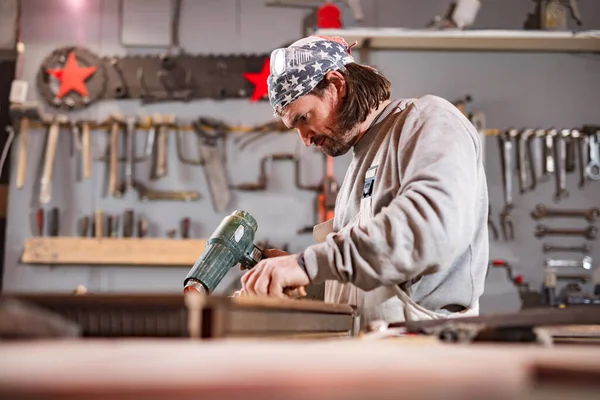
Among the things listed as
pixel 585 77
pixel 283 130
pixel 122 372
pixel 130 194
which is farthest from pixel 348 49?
pixel 585 77

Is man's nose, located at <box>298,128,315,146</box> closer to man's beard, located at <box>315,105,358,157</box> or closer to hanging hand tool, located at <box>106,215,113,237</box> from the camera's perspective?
man's beard, located at <box>315,105,358,157</box>

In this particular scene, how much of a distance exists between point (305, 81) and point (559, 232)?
302 centimetres

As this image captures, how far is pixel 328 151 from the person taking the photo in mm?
2377

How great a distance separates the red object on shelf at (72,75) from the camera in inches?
186

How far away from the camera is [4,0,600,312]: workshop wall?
4.58 metres

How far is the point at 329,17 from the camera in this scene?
4.50 m

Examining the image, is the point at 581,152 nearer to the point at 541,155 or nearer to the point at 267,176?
the point at 541,155

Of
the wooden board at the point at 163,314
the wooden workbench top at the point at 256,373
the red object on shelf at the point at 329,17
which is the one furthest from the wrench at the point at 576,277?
the wooden workbench top at the point at 256,373

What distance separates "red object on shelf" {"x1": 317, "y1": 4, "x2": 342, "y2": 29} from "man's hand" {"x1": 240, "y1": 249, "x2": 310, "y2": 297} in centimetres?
309

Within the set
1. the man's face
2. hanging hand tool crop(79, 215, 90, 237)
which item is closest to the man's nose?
the man's face

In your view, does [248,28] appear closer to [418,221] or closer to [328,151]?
[328,151]

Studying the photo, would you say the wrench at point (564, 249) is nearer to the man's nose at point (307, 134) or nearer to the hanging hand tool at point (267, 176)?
the hanging hand tool at point (267, 176)

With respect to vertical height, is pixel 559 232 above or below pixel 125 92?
below

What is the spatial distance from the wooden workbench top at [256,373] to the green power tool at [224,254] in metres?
1.57
